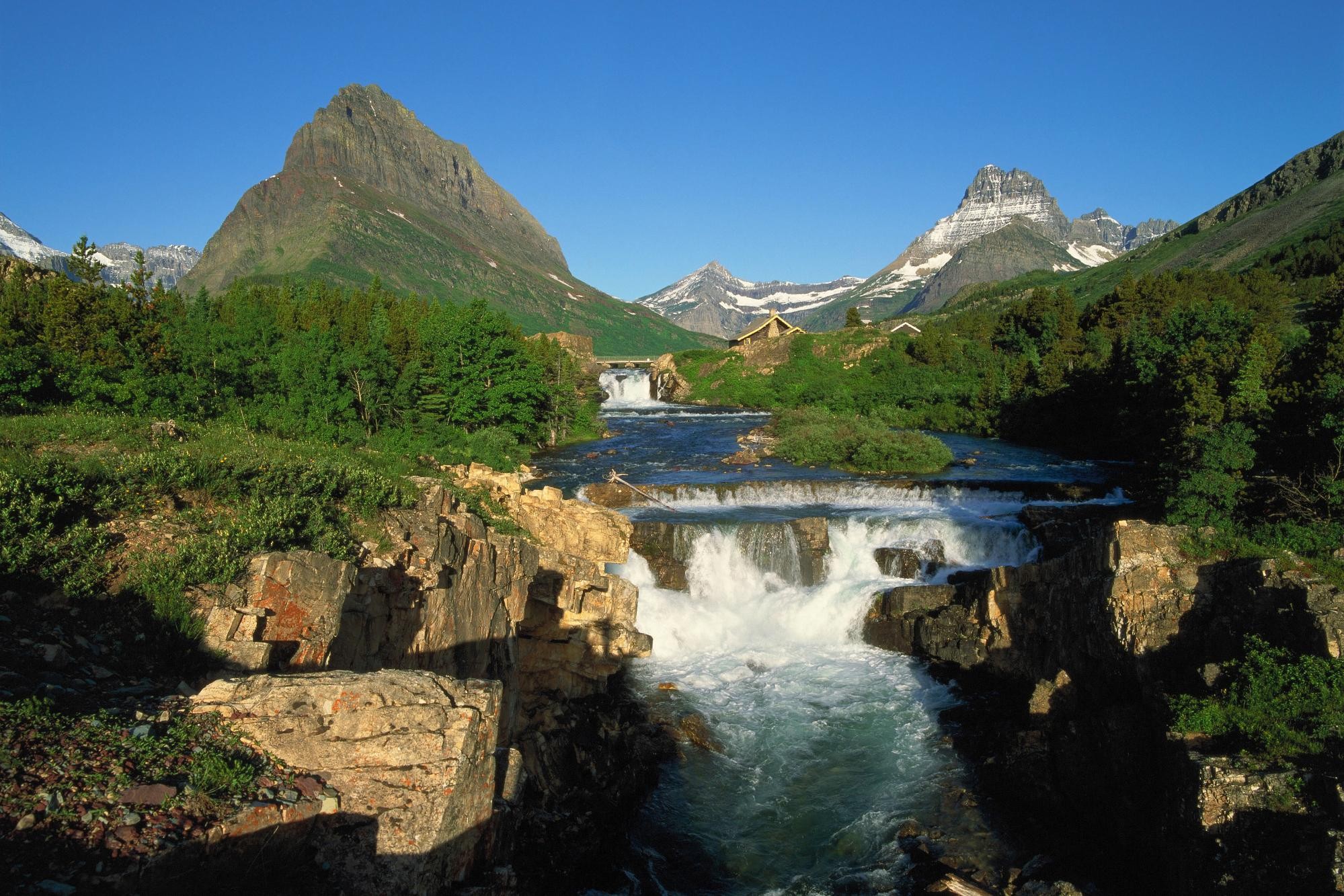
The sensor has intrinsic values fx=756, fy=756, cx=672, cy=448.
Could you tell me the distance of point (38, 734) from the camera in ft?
15.6

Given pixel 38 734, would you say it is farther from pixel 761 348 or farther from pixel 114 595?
pixel 761 348

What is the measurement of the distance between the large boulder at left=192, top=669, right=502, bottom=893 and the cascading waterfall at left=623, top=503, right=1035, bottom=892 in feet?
17.9

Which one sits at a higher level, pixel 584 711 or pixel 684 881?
pixel 584 711

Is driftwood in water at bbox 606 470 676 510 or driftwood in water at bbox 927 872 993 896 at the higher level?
driftwood in water at bbox 606 470 676 510

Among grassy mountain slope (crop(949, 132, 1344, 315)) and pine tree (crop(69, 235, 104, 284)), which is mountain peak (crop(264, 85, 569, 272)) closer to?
grassy mountain slope (crop(949, 132, 1344, 315))

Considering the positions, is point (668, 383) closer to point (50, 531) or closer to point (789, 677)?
point (789, 677)

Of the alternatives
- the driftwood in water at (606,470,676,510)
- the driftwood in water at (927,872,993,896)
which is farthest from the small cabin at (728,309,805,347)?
the driftwood in water at (927,872,993,896)

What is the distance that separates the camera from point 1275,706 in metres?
9.34

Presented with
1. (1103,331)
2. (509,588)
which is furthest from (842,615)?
(1103,331)

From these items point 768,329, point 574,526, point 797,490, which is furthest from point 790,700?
point 768,329

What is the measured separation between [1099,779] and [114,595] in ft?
41.6

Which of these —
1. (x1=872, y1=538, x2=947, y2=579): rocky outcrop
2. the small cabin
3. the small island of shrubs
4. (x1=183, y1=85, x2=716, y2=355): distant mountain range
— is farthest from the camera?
(x1=183, y1=85, x2=716, y2=355): distant mountain range

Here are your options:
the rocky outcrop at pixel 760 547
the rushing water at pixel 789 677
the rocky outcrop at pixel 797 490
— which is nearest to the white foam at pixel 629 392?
the rushing water at pixel 789 677

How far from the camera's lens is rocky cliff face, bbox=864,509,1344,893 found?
830cm
